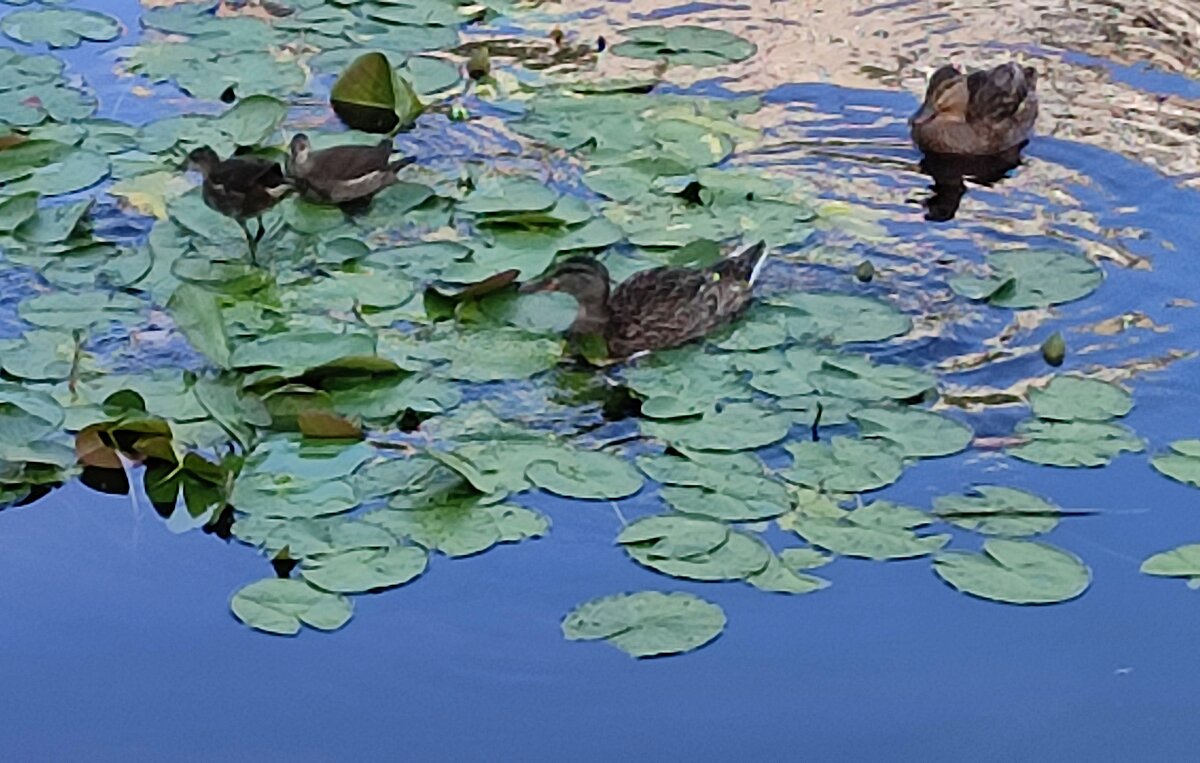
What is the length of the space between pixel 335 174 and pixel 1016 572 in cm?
178

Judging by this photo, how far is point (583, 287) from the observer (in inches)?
149

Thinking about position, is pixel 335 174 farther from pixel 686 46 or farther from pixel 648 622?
pixel 648 622

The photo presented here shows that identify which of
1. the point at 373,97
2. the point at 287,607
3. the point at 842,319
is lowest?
the point at 287,607

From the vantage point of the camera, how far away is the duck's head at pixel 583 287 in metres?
3.72

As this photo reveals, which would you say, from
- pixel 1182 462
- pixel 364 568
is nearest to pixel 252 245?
pixel 364 568

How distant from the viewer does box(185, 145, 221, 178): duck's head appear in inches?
165

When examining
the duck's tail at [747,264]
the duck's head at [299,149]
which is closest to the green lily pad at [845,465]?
the duck's tail at [747,264]

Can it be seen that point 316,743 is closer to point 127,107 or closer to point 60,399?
point 60,399

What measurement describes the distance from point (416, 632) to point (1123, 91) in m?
2.64

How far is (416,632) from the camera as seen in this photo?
3.04 meters

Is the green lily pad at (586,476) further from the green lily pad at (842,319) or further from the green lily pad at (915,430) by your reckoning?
the green lily pad at (842,319)

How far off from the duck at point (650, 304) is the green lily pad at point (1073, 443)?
0.59m

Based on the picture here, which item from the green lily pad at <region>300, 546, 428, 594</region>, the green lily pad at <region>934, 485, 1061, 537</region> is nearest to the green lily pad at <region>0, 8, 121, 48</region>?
the green lily pad at <region>300, 546, 428, 594</region>

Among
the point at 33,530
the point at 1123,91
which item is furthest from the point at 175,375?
the point at 1123,91
